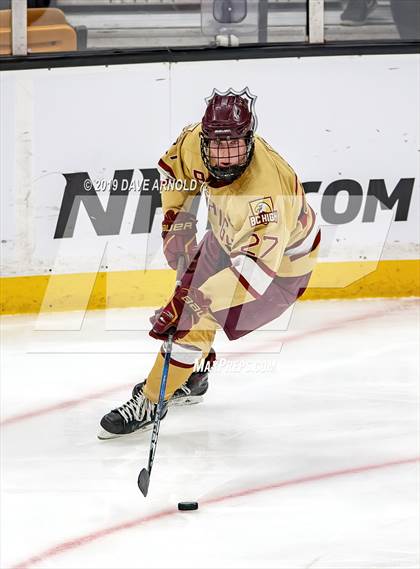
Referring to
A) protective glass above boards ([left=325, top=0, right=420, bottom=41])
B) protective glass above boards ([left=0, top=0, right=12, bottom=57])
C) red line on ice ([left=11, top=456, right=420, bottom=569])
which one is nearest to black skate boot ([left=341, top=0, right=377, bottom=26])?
protective glass above boards ([left=325, top=0, right=420, bottom=41])

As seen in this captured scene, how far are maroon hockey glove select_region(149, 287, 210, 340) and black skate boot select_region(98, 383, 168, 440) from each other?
13.8 inches

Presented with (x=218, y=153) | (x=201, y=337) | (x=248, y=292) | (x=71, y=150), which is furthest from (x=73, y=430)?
(x=71, y=150)

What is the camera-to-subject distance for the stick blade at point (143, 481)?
2.90 metres

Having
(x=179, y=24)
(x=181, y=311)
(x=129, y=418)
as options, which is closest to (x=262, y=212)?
(x=181, y=311)

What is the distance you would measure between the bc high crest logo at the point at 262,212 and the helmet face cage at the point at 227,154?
0.41ft

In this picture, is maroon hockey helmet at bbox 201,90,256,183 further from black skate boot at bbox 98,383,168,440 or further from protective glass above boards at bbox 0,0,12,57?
protective glass above boards at bbox 0,0,12,57

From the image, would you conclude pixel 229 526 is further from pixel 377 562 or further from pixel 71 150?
pixel 71 150

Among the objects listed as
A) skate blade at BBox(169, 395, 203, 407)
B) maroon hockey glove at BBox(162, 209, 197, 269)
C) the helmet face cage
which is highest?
the helmet face cage

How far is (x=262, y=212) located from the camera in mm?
3133

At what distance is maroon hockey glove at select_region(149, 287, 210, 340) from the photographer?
3.11m

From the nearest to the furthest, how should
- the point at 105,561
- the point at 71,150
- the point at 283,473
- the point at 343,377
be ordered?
1. the point at 105,561
2. the point at 283,473
3. the point at 343,377
4. the point at 71,150

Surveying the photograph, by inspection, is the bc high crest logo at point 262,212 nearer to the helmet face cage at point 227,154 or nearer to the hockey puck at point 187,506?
the helmet face cage at point 227,154

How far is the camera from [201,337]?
329 centimetres

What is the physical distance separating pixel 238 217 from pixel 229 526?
0.98 metres
